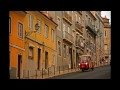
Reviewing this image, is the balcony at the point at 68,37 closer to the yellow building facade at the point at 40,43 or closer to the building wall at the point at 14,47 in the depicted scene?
the yellow building facade at the point at 40,43

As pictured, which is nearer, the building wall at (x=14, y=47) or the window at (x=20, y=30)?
the building wall at (x=14, y=47)

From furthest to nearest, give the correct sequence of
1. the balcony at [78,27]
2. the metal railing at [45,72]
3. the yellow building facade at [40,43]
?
the balcony at [78,27], the yellow building facade at [40,43], the metal railing at [45,72]

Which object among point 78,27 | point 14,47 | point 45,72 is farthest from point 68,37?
point 14,47

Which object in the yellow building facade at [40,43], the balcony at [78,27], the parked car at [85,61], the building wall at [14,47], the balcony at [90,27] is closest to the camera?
the building wall at [14,47]

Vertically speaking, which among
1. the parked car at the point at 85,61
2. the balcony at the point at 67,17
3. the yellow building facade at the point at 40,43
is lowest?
the parked car at the point at 85,61

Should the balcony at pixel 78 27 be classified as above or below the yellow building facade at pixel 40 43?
above

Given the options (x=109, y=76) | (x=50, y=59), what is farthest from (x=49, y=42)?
(x=109, y=76)

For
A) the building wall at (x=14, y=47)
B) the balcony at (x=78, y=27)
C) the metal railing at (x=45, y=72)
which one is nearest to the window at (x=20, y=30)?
the building wall at (x=14, y=47)

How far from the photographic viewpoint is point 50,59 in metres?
16.7

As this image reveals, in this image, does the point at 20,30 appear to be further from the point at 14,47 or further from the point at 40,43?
the point at 14,47
